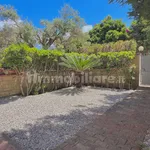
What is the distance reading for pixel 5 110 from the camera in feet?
18.3

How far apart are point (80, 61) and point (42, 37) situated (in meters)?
6.05

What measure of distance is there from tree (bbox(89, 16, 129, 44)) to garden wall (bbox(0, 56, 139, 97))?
10051 millimetres

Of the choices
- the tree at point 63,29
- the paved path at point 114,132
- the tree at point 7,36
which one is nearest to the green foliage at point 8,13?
the tree at point 7,36

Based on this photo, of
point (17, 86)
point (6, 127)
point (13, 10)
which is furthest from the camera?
point (13, 10)

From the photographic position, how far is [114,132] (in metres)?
3.76

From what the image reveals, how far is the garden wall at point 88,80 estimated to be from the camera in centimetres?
792

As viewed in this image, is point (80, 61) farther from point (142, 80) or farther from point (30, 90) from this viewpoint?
point (142, 80)

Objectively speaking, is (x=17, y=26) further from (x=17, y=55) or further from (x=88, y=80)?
(x=88, y=80)

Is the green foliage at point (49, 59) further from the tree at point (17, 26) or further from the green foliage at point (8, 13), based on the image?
the green foliage at point (8, 13)

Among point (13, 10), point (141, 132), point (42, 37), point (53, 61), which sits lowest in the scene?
point (141, 132)

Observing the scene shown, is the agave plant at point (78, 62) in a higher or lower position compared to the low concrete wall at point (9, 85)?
higher

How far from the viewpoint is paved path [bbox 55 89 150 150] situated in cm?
314

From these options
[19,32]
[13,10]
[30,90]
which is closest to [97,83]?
[30,90]

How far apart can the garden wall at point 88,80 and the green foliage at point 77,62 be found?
112cm
